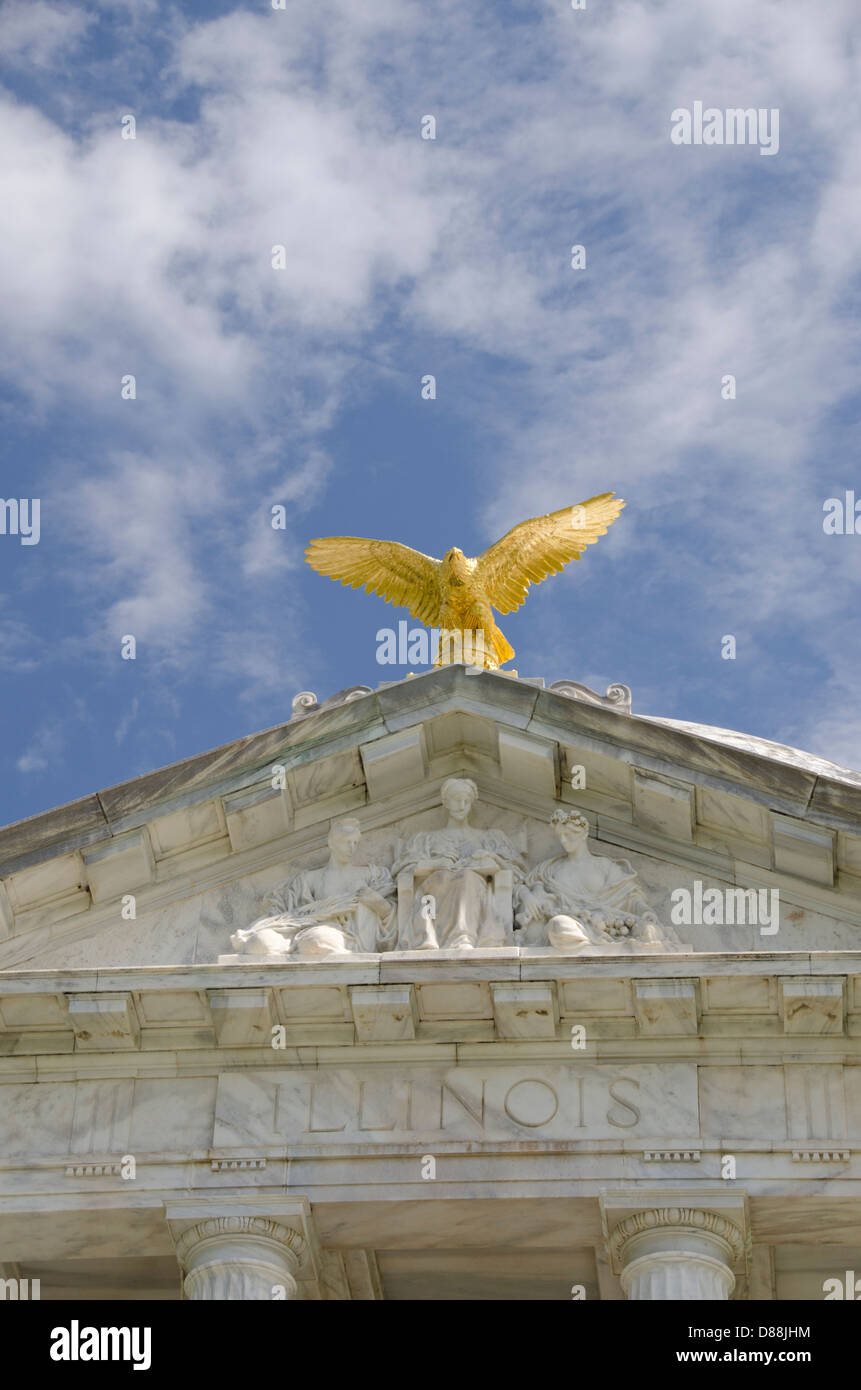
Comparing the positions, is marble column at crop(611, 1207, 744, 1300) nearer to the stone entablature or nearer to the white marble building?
the white marble building

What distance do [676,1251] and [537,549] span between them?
8.41 meters

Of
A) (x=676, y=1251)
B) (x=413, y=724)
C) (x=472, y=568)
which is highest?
(x=472, y=568)

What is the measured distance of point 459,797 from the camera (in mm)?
24031

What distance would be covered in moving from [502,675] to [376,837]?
194cm

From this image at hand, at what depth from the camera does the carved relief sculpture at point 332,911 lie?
22.9 metres

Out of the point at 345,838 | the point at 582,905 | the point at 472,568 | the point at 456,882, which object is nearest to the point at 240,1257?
the point at 456,882

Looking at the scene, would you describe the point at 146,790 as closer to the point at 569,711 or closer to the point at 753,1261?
the point at 569,711

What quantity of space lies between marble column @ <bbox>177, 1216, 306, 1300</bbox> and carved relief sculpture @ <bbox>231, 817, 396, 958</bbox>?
97.0 inches

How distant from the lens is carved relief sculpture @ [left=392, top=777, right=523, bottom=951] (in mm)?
22875

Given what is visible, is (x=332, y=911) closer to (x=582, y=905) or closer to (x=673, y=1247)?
(x=582, y=905)

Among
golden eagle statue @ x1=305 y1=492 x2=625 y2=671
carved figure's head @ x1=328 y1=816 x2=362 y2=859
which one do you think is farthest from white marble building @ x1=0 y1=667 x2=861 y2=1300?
golden eagle statue @ x1=305 y1=492 x2=625 y2=671

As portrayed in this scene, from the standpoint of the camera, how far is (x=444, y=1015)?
2225 centimetres

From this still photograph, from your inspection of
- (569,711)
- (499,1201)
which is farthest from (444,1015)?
(569,711)
